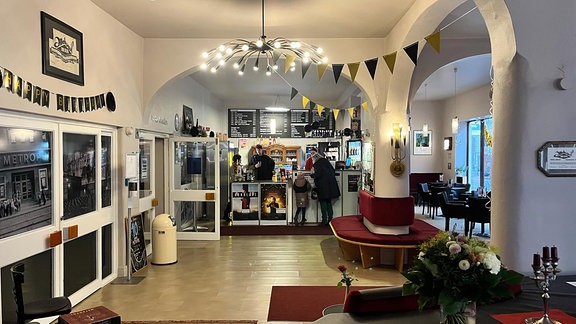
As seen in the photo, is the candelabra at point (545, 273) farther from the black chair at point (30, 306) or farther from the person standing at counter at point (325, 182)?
the person standing at counter at point (325, 182)

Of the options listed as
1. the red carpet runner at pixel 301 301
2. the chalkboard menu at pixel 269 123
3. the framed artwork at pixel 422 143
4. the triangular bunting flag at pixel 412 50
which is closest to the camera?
the red carpet runner at pixel 301 301

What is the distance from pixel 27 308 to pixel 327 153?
9943 millimetres

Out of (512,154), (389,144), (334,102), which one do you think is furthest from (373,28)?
(334,102)

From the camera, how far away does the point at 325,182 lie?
8836mm

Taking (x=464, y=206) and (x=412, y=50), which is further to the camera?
(x=464, y=206)

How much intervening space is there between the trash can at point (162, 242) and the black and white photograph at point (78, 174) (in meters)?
1.38

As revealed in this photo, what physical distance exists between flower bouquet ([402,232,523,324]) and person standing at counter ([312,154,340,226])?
698 centimetres

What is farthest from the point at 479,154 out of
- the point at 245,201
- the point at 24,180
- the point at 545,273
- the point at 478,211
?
the point at 24,180

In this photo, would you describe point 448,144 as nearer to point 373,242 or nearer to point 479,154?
point 479,154

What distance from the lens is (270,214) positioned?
9133mm

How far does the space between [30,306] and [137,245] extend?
116 inches

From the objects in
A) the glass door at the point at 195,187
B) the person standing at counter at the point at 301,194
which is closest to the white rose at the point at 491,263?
the glass door at the point at 195,187

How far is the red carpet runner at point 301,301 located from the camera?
4133 millimetres

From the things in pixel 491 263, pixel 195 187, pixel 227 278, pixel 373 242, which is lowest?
pixel 227 278
